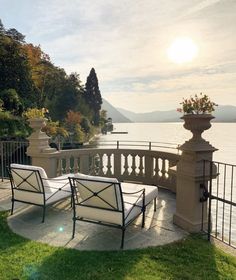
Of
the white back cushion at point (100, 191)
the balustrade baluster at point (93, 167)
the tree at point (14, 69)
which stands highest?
the tree at point (14, 69)

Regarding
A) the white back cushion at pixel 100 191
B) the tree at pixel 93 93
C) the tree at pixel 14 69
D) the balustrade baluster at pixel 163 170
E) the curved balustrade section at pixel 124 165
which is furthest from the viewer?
the tree at pixel 93 93

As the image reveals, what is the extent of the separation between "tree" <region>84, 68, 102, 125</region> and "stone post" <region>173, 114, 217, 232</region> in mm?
59080

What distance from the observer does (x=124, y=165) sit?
25.1 ft

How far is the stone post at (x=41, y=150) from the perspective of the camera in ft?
22.6

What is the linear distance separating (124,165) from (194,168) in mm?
3514

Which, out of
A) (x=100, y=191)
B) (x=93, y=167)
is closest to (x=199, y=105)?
(x=100, y=191)

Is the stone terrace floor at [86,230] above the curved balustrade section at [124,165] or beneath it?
beneath

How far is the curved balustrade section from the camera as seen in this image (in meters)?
7.19

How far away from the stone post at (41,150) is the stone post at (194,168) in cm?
367

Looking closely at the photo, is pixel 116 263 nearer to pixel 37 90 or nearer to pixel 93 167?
pixel 93 167

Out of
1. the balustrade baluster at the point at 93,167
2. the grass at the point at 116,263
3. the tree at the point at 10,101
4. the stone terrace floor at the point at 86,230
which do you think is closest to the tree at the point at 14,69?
the tree at the point at 10,101

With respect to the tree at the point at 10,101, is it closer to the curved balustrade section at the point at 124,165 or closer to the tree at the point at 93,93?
the curved balustrade section at the point at 124,165

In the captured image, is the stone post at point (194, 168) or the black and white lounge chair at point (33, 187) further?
the black and white lounge chair at point (33, 187)

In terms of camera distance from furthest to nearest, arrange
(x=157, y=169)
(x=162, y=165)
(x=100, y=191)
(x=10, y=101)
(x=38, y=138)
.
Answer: (x=10, y=101), (x=157, y=169), (x=162, y=165), (x=38, y=138), (x=100, y=191)
